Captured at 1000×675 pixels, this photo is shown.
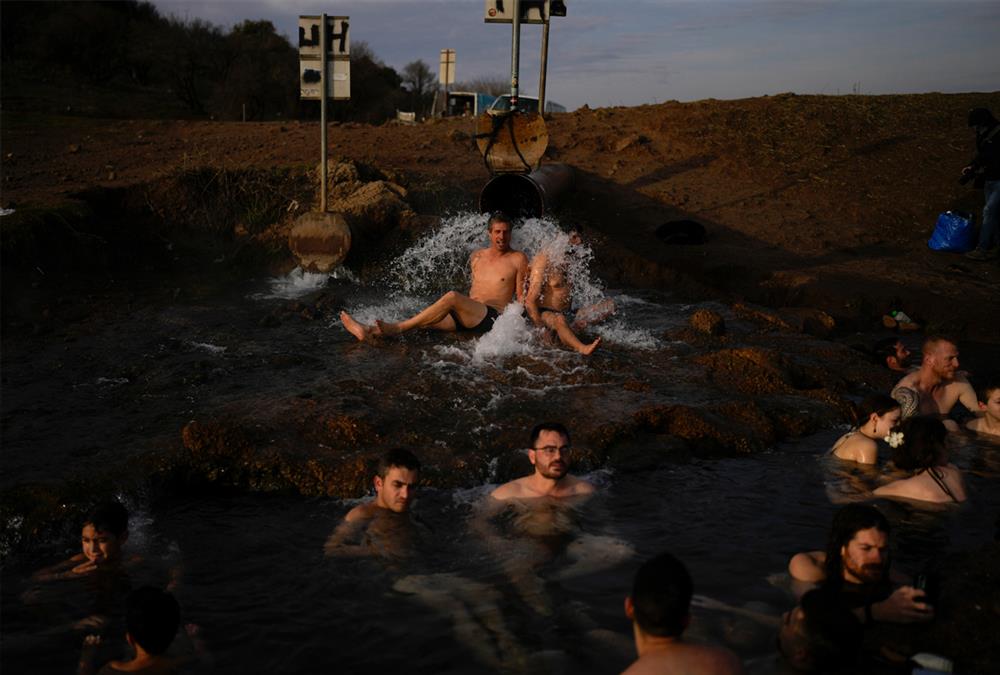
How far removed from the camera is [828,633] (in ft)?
11.0

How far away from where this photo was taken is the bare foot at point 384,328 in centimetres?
791

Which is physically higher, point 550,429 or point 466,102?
point 466,102

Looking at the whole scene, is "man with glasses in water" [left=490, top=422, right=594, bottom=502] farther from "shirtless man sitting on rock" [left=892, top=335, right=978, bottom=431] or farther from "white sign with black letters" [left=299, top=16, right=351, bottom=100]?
"white sign with black letters" [left=299, top=16, right=351, bottom=100]

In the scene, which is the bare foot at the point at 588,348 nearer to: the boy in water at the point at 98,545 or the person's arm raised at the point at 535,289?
the person's arm raised at the point at 535,289

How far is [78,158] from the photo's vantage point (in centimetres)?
1259

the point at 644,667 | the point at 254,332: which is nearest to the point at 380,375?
the point at 254,332

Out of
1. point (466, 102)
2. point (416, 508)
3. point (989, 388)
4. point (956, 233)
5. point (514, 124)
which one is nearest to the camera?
point (416, 508)

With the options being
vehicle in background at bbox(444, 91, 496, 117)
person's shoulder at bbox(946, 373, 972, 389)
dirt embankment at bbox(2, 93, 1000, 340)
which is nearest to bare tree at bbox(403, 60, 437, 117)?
vehicle in background at bbox(444, 91, 496, 117)

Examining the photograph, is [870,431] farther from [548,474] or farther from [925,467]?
[548,474]

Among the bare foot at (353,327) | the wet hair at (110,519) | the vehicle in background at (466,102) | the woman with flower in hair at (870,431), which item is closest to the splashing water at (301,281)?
the bare foot at (353,327)

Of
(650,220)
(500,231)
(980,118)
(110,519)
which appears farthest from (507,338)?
(980,118)

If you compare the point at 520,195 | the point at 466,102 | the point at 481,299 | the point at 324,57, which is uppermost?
the point at 466,102

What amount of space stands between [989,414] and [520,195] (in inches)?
258

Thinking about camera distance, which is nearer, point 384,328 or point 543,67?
point 384,328
